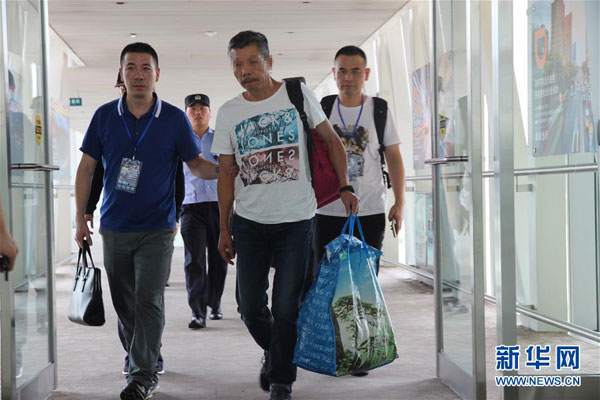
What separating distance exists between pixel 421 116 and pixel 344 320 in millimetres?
6459

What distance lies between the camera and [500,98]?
3768 millimetres

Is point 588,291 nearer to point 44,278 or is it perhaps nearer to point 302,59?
point 44,278

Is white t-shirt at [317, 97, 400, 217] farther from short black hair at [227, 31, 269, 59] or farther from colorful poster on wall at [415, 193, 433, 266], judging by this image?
colorful poster on wall at [415, 193, 433, 266]

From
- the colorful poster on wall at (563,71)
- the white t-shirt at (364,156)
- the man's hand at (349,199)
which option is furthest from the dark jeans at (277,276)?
the colorful poster on wall at (563,71)

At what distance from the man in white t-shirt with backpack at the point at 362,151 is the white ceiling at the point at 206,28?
5.37 m

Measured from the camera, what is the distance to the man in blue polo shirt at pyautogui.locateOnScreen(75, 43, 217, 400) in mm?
4047

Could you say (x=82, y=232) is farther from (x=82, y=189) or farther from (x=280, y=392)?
(x=280, y=392)

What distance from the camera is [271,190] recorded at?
3.78 meters

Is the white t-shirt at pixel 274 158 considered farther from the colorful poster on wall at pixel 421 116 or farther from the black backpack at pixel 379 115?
the colorful poster on wall at pixel 421 116

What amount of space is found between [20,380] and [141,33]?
8434mm

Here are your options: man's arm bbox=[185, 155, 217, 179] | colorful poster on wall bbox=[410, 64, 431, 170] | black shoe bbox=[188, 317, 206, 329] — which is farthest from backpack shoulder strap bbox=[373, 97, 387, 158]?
colorful poster on wall bbox=[410, 64, 431, 170]

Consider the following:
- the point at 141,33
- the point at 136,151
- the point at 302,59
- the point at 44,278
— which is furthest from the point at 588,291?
the point at 302,59

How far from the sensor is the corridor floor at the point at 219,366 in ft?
14.0

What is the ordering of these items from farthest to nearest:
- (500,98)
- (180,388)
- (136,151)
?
1. (180,388)
2. (136,151)
3. (500,98)
